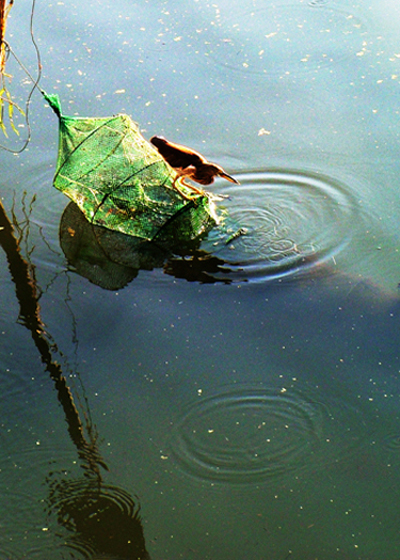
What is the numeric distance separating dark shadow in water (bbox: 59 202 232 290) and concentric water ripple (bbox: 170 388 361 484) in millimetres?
1154

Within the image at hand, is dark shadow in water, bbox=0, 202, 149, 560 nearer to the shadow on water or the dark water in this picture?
the dark water

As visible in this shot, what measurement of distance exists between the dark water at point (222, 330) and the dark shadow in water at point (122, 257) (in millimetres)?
16

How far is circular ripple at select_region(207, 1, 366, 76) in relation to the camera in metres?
7.40

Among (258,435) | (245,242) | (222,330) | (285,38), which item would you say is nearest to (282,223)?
(245,242)

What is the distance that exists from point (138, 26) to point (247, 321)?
4748 millimetres

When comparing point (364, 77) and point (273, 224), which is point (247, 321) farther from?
point (364, 77)

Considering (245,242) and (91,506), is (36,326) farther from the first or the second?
(245,242)

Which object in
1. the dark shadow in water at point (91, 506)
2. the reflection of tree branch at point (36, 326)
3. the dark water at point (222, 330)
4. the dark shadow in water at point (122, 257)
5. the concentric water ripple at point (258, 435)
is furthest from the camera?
the dark shadow in water at point (122, 257)

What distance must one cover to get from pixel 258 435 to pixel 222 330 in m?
0.88

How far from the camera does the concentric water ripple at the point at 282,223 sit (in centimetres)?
521

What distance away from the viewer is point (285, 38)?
7719mm

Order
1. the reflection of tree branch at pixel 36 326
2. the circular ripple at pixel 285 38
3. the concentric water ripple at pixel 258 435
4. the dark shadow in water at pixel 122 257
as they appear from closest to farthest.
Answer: the concentric water ripple at pixel 258 435 → the reflection of tree branch at pixel 36 326 → the dark shadow in water at pixel 122 257 → the circular ripple at pixel 285 38

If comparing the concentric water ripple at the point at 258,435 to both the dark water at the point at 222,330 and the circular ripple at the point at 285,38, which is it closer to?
the dark water at the point at 222,330

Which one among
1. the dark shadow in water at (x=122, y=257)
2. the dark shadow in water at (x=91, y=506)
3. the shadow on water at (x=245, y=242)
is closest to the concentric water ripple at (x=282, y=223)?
the shadow on water at (x=245, y=242)
